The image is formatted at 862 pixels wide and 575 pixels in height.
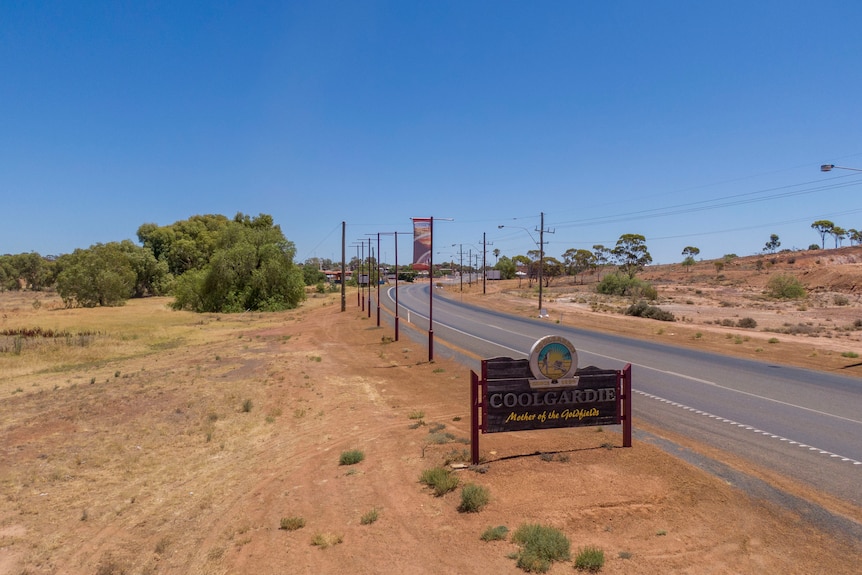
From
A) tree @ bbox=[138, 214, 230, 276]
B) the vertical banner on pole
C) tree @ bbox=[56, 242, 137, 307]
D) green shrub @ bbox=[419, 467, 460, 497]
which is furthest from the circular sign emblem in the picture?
tree @ bbox=[138, 214, 230, 276]

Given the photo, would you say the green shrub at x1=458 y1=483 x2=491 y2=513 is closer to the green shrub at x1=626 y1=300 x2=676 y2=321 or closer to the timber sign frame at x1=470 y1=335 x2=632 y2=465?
the timber sign frame at x1=470 y1=335 x2=632 y2=465

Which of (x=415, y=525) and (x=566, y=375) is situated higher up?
(x=566, y=375)

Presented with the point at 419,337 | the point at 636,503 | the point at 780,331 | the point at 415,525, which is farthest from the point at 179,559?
the point at 780,331

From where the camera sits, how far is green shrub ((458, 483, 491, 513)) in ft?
23.3

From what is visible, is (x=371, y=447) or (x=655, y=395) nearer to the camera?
(x=371, y=447)

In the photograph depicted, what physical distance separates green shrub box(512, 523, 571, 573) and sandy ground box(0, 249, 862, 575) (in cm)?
13

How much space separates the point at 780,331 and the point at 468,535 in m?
35.0

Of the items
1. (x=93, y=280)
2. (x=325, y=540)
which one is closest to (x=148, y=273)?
(x=93, y=280)

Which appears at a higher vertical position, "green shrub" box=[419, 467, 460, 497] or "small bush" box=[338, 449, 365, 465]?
"green shrub" box=[419, 467, 460, 497]

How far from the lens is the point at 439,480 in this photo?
7.93 m

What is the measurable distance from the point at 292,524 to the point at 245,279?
190 feet

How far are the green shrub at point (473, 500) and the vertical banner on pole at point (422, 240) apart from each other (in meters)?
12.7

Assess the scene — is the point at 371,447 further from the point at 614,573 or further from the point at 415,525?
the point at 614,573

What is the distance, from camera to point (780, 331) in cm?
3459
